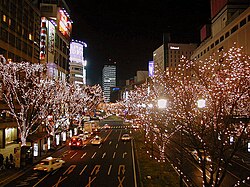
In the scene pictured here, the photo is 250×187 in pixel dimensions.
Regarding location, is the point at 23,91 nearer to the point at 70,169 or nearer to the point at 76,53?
the point at 70,169

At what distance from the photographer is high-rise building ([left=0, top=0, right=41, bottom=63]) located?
1344 inches

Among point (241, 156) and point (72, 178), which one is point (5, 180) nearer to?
point (72, 178)

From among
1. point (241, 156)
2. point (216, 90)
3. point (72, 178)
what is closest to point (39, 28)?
point (72, 178)

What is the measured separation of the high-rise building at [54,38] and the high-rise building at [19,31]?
1805mm

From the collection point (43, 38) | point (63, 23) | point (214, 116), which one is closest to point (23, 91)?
point (43, 38)

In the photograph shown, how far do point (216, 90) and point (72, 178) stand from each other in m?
14.0

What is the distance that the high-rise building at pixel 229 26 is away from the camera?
48.6m

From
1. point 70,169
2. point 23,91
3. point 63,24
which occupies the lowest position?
point 70,169

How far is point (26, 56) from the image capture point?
40.6m

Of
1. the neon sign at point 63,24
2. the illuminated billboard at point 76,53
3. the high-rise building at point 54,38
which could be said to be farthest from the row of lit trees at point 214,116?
the illuminated billboard at point 76,53

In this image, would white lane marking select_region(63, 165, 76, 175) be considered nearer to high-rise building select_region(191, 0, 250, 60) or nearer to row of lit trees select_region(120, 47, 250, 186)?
row of lit trees select_region(120, 47, 250, 186)

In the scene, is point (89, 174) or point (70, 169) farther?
point (70, 169)

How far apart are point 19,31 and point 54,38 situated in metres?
15.4

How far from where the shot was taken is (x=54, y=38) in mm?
53969
